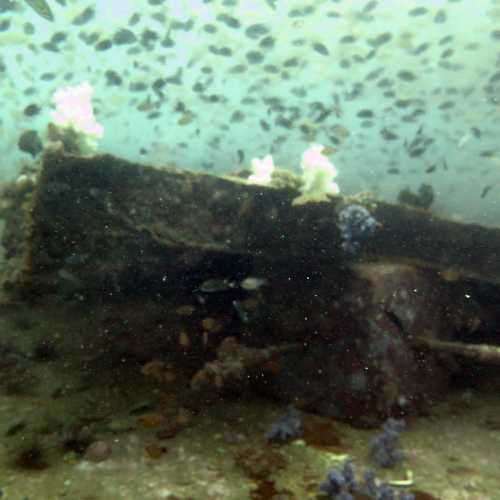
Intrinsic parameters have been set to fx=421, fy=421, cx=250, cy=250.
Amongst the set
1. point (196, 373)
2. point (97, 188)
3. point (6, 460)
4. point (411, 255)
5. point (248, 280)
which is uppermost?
point (97, 188)

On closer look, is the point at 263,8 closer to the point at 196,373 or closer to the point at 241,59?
the point at 241,59

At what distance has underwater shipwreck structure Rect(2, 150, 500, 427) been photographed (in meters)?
5.86

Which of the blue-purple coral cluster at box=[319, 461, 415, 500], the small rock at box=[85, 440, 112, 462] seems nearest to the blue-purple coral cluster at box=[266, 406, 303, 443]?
the blue-purple coral cluster at box=[319, 461, 415, 500]

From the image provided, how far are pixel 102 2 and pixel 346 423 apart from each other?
3159 cm

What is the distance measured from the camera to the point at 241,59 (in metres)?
34.3

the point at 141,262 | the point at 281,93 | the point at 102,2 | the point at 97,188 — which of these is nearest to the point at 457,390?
the point at 141,262

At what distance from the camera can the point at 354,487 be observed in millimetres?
3779

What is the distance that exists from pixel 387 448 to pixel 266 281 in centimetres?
302

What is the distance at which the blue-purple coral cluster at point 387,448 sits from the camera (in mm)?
4428

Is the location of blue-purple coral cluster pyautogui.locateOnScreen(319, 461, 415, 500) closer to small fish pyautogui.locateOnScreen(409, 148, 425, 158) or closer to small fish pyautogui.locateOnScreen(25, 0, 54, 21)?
small fish pyautogui.locateOnScreen(25, 0, 54, 21)

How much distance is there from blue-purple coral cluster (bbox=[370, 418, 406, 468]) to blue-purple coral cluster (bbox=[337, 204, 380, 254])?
259cm

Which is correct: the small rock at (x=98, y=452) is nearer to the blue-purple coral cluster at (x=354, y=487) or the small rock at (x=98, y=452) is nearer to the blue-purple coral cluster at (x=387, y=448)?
the blue-purple coral cluster at (x=354, y=487)

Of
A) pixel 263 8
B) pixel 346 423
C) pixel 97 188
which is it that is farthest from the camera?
pixel 263 8

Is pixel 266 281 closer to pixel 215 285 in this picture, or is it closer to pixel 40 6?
pixel 215 285
